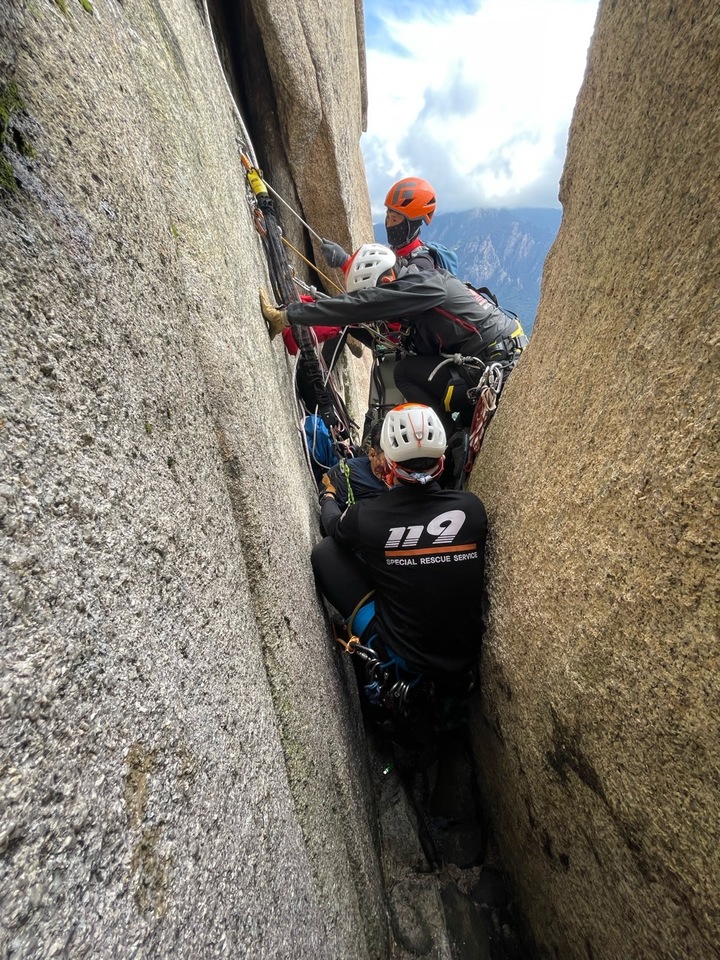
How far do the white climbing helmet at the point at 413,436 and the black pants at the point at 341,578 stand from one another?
0.78 metres

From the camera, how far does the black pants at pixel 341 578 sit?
3.36 m

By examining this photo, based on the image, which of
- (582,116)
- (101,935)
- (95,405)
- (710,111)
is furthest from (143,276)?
(582,116)

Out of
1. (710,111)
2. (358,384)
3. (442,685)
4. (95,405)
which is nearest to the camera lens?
(95,405)

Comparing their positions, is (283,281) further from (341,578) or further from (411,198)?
(341,578)

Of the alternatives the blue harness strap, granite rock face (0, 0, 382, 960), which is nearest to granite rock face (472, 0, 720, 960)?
the blue harness strap

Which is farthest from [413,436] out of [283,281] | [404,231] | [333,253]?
[333,253]

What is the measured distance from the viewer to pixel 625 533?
70.6 inches

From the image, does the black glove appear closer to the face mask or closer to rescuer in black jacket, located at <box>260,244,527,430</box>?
the face mask

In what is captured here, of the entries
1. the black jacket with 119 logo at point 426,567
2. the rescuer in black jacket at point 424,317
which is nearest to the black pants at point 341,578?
the black jacket with 119 logo at point 426,567

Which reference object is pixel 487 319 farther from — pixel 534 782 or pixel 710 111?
pixel 534 782

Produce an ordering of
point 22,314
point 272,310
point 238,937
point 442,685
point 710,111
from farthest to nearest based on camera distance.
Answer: point 272,310
point 442,685
point 710,111
point 238,937
point 22,314

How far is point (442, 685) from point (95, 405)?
282cm

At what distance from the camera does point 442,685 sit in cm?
326

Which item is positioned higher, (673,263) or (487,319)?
(673,263)
